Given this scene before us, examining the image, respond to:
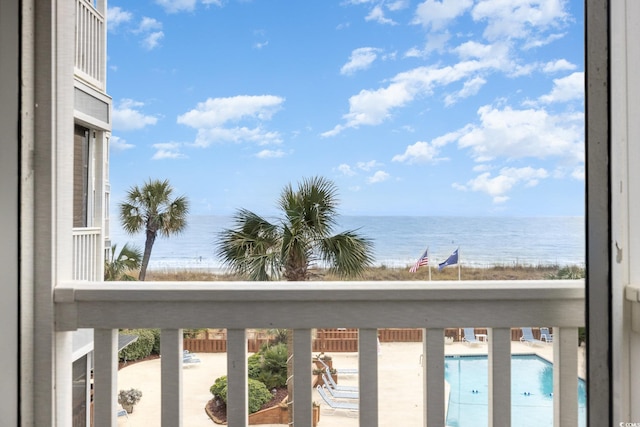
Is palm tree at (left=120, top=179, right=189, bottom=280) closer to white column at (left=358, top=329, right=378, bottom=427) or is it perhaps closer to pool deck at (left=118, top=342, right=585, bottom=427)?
pool deck at (left=118, top=342, right=585, bottom=427)

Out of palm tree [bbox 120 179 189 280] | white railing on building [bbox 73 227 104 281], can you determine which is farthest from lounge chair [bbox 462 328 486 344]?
white railing on building [bbox 73 227 104 281]

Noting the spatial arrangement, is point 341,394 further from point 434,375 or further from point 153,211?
point 153,211

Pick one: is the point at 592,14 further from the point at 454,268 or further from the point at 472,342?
the point at 472,342

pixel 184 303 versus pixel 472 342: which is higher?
pixel 184 303

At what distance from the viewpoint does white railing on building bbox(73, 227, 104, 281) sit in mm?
960

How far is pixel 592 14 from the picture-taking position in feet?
2.54

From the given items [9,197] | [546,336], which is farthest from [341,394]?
[9,197]

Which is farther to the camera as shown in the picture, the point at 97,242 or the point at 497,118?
the point at 497,118

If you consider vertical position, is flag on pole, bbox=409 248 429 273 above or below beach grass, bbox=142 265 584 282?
above

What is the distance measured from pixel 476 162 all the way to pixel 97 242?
110 cm

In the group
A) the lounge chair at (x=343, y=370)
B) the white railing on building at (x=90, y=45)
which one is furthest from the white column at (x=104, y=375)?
the white railing on building at (x=90, y=45)

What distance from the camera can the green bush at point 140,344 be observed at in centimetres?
100

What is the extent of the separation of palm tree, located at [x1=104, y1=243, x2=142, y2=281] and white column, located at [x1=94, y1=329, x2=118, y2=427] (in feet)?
0.68

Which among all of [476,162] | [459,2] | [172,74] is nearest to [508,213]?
[476,162]
